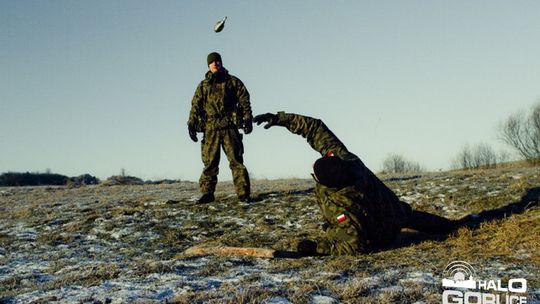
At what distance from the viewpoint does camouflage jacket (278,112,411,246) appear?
530 centimetres

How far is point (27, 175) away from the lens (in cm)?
2686

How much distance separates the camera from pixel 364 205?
5.34 metres

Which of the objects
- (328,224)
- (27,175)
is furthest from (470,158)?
(328,224)

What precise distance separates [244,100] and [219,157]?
1111 millimetres

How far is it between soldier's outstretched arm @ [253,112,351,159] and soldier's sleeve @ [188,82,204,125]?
310cm

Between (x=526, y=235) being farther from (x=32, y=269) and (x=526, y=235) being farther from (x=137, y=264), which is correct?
(x=32, y=269)

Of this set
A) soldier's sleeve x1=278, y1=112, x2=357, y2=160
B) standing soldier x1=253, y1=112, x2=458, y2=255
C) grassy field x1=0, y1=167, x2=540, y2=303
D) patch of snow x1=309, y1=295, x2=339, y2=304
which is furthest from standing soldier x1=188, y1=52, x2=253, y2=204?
patch of snow x1=309, y1=295, x2=339, y2=304

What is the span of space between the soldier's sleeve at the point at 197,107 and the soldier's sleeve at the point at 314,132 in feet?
10.8

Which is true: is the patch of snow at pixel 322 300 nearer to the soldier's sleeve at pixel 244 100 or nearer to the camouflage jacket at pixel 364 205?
the camouflage jacket at pixel 364 205

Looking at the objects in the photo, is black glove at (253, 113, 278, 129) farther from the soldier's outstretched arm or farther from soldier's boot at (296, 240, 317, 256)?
soldier's boot at (296, 240, 317, 256)

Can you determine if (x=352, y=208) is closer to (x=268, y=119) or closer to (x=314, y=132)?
(x=314, y=132)

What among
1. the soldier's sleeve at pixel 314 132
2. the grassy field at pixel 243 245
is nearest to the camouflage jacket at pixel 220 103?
the grassy field at pixel 243 245

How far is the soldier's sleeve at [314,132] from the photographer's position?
6.20 meters

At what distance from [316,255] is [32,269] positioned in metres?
2.98
